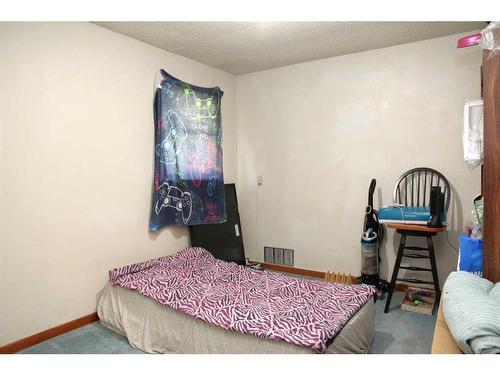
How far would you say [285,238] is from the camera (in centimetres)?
400

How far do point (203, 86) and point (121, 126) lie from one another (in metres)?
1.19

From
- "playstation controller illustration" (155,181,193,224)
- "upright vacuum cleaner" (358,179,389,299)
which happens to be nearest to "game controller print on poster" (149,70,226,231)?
"playstation controller illustration" (155,181,193,224)

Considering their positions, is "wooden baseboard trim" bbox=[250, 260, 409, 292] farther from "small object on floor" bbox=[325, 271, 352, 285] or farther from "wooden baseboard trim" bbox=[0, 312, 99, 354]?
"wooden baseboard trim" bbox=[0, 312, 99, 354]

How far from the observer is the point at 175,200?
3.29m

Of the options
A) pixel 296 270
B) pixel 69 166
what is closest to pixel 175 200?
pixel 69 166

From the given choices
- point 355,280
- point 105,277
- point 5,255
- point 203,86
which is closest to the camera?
point 5,255

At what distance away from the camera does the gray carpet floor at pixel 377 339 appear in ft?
7.34

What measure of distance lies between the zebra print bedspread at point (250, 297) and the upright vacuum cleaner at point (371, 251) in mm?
823

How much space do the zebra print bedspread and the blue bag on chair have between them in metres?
0.71

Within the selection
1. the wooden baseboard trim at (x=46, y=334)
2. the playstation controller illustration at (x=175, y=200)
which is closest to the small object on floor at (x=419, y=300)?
the playstation controller illustration at (x=175, y=200)

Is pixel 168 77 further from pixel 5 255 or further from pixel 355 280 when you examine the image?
pixel 355 280

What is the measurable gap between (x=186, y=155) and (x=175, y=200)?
47cm

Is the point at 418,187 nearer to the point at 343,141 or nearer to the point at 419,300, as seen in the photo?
the point at 343,141
